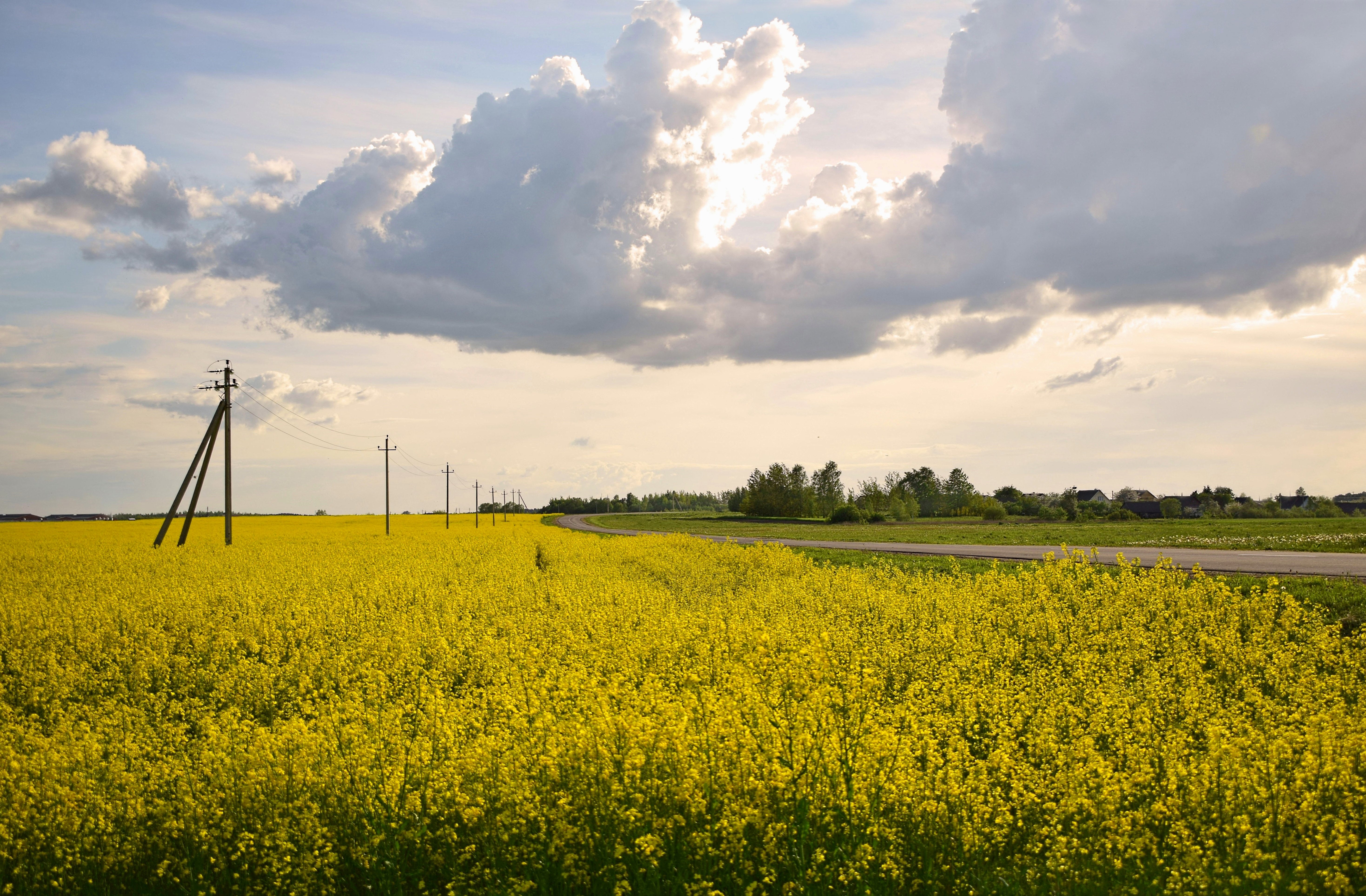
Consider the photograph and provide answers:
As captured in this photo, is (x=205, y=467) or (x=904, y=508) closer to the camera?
(x=205, y=467)

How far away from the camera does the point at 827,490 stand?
9262 cm

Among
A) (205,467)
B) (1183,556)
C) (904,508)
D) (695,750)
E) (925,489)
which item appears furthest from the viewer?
(925,489)

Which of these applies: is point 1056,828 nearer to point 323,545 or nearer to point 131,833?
point 131,833

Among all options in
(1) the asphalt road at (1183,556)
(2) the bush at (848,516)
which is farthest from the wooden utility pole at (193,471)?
(2) the bush at (848,516)

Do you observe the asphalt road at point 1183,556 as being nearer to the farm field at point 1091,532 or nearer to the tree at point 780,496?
the farm field at point 1091,532

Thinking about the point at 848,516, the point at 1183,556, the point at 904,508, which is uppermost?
the point at 904,508

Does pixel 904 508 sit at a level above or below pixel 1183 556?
above

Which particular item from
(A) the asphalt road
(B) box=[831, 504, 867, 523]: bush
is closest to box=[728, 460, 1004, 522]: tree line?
(B) box=[831, 504, 867, 523]: bush

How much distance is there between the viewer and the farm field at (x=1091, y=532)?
2659 cm

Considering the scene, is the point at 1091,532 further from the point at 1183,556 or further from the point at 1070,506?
the point at 1070,506

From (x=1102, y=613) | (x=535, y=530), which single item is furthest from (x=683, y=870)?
(x=535, y=530)

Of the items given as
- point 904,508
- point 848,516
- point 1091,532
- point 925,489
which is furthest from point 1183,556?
point 925,489

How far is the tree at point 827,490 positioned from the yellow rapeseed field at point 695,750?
74.2m

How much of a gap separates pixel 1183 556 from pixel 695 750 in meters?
21.8
